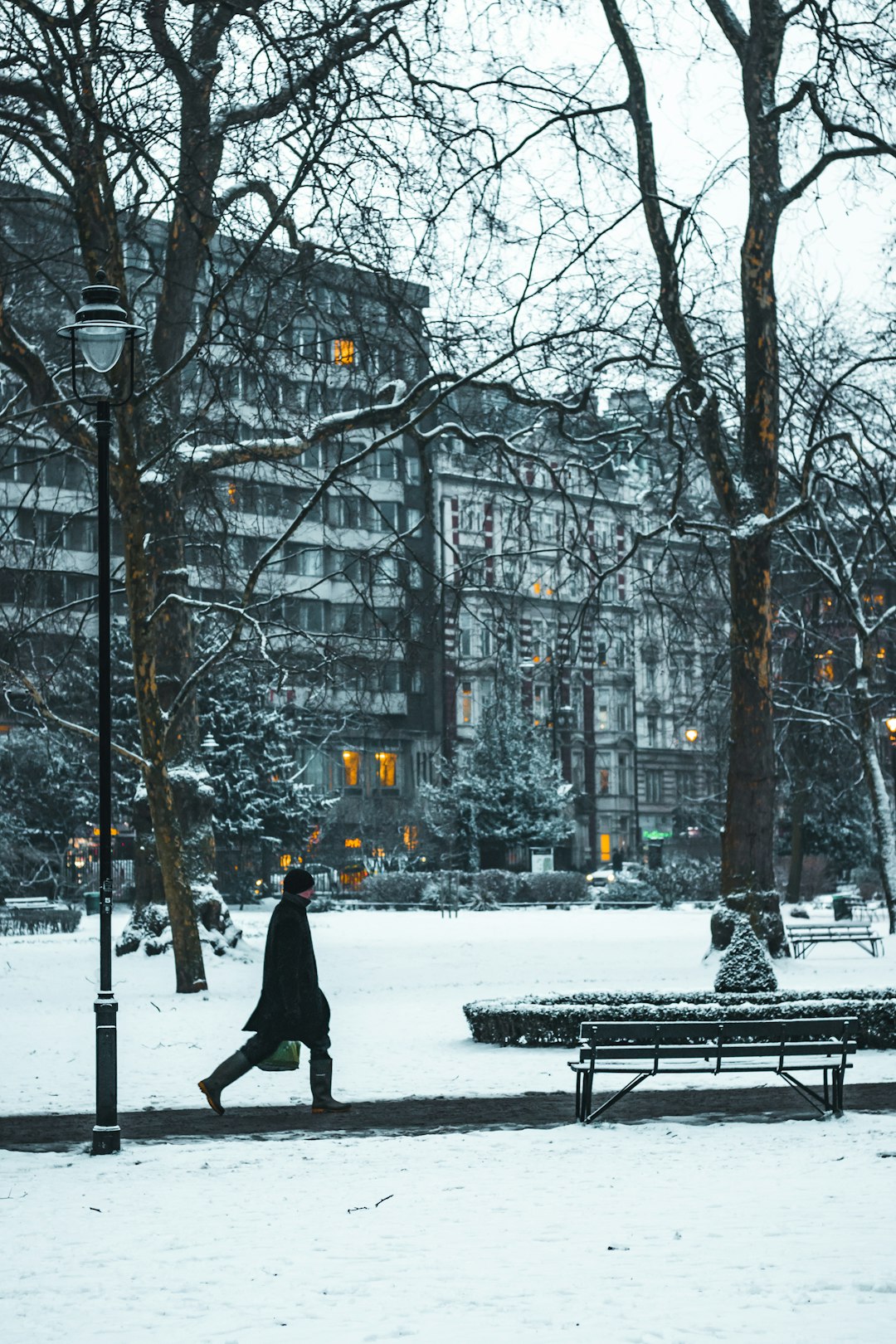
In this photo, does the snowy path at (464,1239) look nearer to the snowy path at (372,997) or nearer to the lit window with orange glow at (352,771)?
the snowy path at (372,997)

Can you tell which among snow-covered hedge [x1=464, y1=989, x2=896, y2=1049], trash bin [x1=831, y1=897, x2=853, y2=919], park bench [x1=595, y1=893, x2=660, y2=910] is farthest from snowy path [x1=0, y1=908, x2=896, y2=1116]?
park bench [x1=595, y1=893, x2=660, y2=910]

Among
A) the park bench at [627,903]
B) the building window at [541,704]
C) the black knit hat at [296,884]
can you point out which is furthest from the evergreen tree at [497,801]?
the black knit hat at [296,884]

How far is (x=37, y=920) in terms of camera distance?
37.4 metres

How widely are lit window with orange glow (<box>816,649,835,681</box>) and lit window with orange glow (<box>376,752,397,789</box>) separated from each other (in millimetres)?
31768

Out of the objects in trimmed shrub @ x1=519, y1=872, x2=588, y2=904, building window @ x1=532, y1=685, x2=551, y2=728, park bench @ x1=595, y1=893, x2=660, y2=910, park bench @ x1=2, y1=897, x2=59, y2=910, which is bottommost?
park bench @ x1=595, y1=893, x2=660, y2=910

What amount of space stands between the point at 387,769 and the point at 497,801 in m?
15.2

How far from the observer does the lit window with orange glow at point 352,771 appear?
7388 cm

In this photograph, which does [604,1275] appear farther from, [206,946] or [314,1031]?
[206,946]

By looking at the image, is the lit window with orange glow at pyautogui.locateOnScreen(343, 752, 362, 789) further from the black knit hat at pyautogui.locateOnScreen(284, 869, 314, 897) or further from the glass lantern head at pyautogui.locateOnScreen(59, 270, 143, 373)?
the glass lantern head at pyautogui.locateOnScreen(59, 270, 143, 373)

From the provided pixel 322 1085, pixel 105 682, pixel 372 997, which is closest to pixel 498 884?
pixel 372 997

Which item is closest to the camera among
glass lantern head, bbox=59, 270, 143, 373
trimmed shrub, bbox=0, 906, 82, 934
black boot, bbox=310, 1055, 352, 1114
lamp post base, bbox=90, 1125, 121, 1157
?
lamp post base, bbox=90, 1125, 121, 1157

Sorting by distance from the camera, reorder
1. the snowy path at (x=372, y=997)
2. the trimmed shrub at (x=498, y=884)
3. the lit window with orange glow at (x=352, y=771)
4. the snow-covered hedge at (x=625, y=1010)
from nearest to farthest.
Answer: the snowy path at (x=372, y=997) < the snow-covered hedge at (x=625, y=1010) < the trimmed shrub at (x=498, y=884) < the lit window with orange glow at (x=352, y=771)

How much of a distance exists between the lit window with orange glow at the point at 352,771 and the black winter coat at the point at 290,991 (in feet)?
201

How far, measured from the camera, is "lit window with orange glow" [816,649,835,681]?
37.0 m
